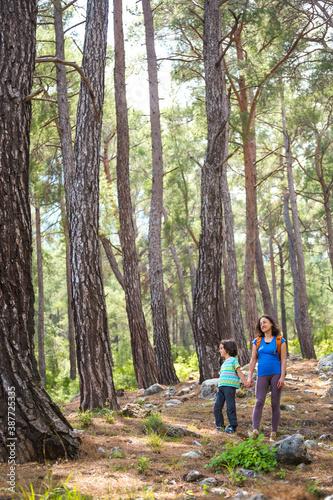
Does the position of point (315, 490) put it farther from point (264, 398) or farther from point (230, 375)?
point (230, 375)

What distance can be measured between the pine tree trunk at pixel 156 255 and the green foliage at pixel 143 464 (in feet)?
19.7

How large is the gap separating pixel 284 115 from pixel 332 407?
431 inches

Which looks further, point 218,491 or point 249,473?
point 249,473

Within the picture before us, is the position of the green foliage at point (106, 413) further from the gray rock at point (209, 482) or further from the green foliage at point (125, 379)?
the green foliage at point (125, 379)

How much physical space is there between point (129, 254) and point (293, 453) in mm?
6096

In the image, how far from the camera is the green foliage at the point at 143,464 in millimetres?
3121

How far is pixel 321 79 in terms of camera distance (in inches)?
426

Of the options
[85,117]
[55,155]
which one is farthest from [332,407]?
[55,155]

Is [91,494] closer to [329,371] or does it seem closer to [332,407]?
[332,407]

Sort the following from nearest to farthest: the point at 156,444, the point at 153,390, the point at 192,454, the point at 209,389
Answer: the point at 192,454 < the point at 156,444 < the point at 209,389 < the point at 153,390

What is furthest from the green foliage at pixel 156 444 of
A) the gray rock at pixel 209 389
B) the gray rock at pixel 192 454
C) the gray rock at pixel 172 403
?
the gray rock at pixel 209 389

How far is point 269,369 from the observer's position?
14.7 ft

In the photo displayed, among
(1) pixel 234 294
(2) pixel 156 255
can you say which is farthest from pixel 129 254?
(1) pixel 234 294

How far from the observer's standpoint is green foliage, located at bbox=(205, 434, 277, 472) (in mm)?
3164
